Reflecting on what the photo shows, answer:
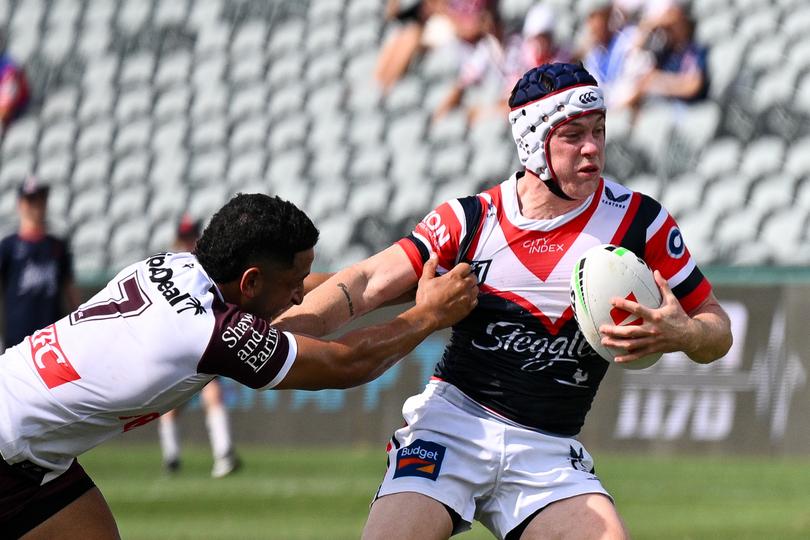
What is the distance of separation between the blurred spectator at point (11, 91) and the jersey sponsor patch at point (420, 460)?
1300 cm

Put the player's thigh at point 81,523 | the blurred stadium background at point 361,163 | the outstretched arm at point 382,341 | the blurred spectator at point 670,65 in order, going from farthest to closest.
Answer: the blurred spectator at point 670,65
the blurred stadium background at point 361,163
the player's thigh at point 81,523
the outstretched arm at point 382,341

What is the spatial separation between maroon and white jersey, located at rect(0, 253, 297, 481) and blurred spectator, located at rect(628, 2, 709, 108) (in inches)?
442

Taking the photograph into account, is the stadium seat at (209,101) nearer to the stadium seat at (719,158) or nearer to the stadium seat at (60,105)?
the stadium seat at (60,105)

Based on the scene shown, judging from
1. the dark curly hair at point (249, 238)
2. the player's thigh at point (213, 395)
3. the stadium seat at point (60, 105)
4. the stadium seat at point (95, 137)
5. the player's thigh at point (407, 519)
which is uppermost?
the dark curly hair at point (249, 238)

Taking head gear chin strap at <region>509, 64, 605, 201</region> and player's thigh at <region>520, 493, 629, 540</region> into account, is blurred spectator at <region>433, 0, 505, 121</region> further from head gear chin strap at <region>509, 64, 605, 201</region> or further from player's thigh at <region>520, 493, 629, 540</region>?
player's thigh at <region>520, 493, 629, 540</region>

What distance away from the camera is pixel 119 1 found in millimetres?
17234

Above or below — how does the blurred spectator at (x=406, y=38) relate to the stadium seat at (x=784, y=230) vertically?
above

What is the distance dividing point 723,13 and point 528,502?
12.1m

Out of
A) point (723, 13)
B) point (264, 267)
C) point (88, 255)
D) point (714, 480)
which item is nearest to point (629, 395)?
point (714, 480)

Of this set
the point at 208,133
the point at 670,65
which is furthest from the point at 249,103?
the point at 670,65

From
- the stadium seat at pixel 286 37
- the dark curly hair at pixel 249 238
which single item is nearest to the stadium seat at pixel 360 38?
the stadium seat at pixel 286 37

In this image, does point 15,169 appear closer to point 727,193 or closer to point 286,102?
point 286,102

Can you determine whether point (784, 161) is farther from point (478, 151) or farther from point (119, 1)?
point (119, 1)

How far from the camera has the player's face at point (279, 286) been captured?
473 centimetres
